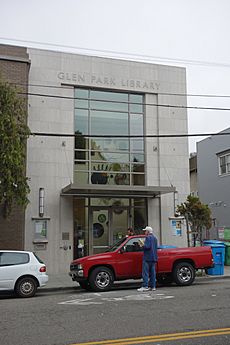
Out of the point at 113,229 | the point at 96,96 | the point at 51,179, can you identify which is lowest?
the point at 113,229

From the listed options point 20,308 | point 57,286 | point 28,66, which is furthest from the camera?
point 28,66

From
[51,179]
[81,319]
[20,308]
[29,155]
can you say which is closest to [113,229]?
[51,179]

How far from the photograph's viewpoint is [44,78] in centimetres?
1897

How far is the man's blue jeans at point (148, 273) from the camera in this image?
12.4 meters

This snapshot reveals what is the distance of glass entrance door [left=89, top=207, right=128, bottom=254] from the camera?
19.0 metres

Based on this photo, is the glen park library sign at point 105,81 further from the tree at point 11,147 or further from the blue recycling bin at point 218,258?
the blue recycling bin at point 218,258

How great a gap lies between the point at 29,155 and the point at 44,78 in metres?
3.50

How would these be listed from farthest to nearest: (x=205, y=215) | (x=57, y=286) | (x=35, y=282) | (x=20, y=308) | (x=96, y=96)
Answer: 1. (x=96, y=96)
2. (x=205, y=215)
3. (x=57, y=286)
4. (x=35, y=282)
5. (x=20, y=308)

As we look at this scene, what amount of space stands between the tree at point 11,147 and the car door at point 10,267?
2574mm

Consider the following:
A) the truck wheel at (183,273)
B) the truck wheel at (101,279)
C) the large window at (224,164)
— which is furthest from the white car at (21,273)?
the large window at (224,164)

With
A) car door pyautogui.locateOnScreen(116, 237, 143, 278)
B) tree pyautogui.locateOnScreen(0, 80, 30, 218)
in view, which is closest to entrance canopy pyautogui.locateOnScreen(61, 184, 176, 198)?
tree pyautogui.locateOnScreen(0, 80, 30, 218)

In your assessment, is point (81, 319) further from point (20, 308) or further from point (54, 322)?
point (20, 308)

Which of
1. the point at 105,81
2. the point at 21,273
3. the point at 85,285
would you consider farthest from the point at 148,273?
the point at 105,81

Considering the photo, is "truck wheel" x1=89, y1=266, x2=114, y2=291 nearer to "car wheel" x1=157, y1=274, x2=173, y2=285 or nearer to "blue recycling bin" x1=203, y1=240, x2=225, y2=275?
"car wheel" x1=157, y1=274, x2=173, y2=285
